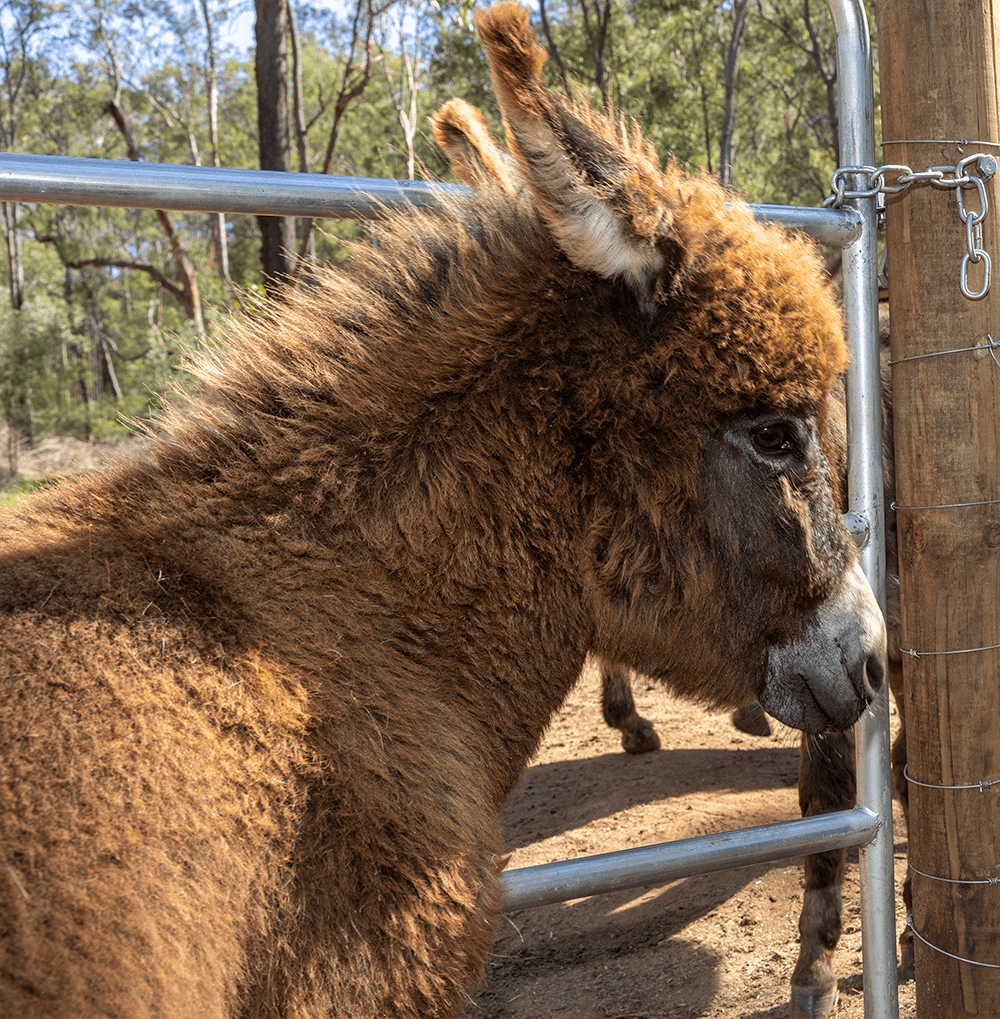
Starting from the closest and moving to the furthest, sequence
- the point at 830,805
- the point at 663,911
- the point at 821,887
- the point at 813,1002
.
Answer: the point at 813,1002
the point at 821,887
the point at 830,805
the point at 663,911

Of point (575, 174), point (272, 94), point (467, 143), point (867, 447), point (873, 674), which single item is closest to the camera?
point (575, 174)

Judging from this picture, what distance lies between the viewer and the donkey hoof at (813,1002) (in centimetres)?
322

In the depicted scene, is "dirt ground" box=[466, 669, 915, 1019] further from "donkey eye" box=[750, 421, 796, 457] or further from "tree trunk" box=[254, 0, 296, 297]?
"tree trunk" box=[254, 0, 296, 297]

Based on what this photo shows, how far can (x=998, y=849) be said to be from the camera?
2314 millimetres

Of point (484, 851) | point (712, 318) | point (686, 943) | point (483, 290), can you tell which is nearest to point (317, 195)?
point (483, 290)

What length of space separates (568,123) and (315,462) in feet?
2.67

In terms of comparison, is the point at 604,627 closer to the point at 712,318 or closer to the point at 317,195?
the point at 712,318

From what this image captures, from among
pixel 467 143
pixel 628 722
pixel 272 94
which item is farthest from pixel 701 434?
pixel 272 94

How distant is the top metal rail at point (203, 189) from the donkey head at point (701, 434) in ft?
0.77

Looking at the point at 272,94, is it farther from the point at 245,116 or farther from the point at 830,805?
the point at 245,116

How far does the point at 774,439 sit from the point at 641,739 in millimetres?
4446

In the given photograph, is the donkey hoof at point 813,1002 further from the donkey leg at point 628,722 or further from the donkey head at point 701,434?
the donkey leg at point 628,722

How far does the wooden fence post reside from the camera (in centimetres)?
223

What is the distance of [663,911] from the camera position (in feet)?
13.4
